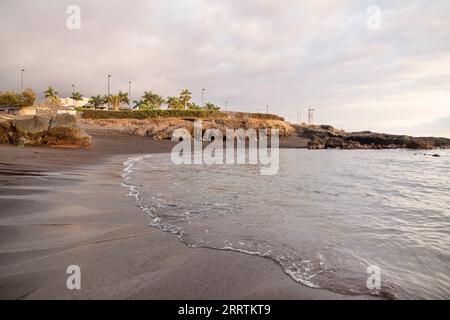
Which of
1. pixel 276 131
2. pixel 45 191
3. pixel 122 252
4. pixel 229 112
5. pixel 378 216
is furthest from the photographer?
pixel 229 112

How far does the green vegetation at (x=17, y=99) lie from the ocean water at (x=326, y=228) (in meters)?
44.7

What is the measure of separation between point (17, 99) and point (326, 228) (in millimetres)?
51858

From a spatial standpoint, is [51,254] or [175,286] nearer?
[175,286]

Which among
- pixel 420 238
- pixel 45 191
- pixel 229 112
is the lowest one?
pixel 420 238

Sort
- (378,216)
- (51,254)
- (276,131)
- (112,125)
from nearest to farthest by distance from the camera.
Result: (51,254)
(378,216)
(112,125)
(276,131)

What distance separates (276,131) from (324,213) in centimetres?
5203

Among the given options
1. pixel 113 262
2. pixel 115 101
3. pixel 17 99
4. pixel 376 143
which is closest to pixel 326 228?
pixel 113 262

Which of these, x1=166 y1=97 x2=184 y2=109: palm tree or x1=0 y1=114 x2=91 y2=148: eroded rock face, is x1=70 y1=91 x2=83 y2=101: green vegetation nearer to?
x1=166 y1=97 x2=184 y2=109: palm tree

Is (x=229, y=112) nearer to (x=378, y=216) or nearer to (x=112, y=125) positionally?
(x=112, y=125)

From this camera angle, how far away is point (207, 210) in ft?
20.6

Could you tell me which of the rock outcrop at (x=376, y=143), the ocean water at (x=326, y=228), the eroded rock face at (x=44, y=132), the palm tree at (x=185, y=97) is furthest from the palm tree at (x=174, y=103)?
the ocean water at (x=326, y=228)

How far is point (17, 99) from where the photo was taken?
44281 millimetres

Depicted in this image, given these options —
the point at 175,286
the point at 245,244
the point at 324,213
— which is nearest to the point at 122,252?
the point at 175,286

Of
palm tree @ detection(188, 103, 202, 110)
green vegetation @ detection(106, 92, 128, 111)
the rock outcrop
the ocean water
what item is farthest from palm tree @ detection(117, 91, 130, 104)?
the ocean water
